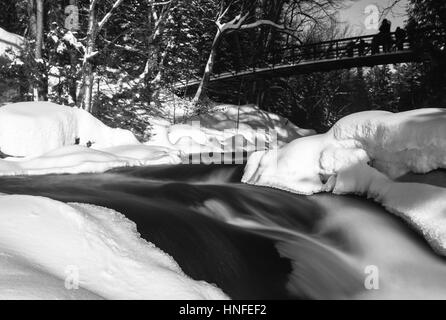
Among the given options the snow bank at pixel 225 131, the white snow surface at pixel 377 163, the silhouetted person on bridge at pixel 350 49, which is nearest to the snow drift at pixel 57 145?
the snow bank at pixel 225 131

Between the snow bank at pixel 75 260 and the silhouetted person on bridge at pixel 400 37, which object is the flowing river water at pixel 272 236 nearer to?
the snow bank at pixel 75 260

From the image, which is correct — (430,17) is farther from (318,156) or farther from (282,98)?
(282,98)

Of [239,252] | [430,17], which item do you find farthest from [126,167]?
[430,17]

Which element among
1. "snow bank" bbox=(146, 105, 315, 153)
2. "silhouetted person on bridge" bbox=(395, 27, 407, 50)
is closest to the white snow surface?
"snow bank" bbox=(146, 105, 315, 153)

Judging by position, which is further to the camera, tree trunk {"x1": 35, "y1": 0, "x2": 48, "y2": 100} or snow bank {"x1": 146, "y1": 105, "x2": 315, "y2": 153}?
snow bank {"x1": 146, "y1": 105, "x2": 315, "y2": 153}

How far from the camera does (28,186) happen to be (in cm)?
560

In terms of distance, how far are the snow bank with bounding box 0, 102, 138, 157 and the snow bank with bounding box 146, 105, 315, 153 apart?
10.8ft

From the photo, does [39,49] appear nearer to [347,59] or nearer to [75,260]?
[75,260]

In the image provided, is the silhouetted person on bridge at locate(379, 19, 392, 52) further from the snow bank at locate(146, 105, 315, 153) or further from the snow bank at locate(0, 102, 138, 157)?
the snow bank at locate(0, 102, 138, 157)

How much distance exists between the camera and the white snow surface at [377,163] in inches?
205

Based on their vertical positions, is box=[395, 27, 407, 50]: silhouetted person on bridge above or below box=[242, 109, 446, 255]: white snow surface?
above

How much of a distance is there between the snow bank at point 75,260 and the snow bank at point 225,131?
9227mm

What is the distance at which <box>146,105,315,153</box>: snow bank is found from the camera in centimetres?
1318

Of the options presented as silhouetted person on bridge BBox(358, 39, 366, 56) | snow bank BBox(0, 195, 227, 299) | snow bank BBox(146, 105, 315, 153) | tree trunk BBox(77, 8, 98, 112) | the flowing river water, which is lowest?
the flowing river water
